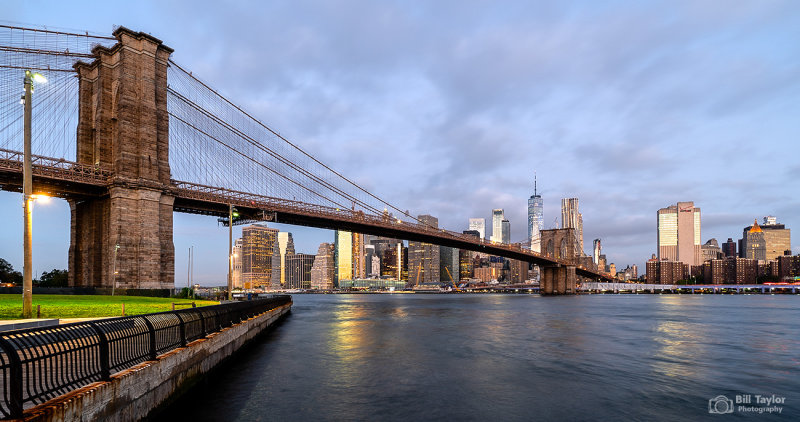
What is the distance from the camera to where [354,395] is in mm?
13719

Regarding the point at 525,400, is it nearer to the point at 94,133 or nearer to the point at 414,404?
the point at 414,404

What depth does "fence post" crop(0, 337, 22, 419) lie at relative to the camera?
19.8 ft

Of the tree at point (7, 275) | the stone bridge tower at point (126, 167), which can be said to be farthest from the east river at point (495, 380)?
the tree at point (7, 275)

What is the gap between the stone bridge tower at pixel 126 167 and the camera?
41125 millimetres

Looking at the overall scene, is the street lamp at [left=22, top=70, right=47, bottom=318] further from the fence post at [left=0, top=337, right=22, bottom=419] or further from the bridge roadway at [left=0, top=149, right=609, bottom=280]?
the bridge roadway at [left=0, top=149, right=609, bottom=280]

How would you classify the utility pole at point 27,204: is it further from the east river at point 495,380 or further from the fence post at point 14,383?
the fence post at point 14,383

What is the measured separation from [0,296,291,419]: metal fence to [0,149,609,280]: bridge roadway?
3000cm

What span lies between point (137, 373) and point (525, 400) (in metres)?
10.2

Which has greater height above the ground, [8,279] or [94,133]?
[94,133]

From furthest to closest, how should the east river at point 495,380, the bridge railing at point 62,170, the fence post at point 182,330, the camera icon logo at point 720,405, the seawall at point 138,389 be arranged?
the bridge railing at point 62,170 → the camera icon logo at point 720,405 → the fence post at point 182,330 → the east river at point 495,380 → the seawall at point 138,389

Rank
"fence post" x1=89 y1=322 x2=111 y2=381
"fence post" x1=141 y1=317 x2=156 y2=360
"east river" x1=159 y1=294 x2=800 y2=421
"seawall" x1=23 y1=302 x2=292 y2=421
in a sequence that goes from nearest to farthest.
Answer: "seawall" x1=23 y1=302 x2=292 y2=421 < "fence post" x1=89 y1=322 x2=111 y2=381 < "fence post" x1=141 y1=317 x2=156 y2=360 < "east river" x1=159 y1=294 x2=800 y2=421

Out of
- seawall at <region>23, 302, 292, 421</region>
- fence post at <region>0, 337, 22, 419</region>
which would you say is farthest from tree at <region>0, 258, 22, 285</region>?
fence post at <region>0, 337, 22, 419</region>

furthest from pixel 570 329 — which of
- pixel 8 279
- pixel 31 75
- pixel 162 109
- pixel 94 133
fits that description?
pixel 8 279

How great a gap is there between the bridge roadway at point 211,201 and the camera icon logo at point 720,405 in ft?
119
